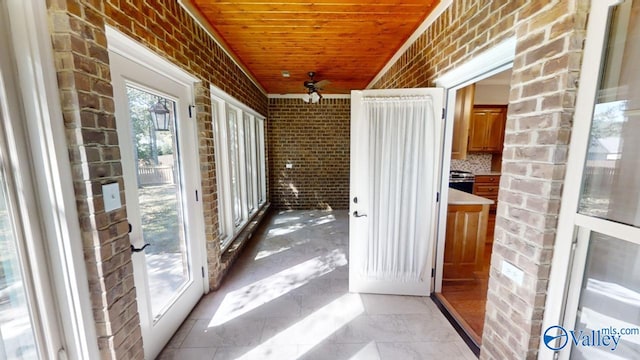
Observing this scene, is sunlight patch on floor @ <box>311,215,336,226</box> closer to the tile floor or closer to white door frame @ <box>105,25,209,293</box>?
the tile floor

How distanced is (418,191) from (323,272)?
1488mm

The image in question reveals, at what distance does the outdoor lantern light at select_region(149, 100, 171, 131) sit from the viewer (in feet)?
5.90

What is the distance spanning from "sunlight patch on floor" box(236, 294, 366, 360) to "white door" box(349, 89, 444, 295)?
27 centimetres

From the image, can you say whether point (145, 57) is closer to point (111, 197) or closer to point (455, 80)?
point (111, 197)

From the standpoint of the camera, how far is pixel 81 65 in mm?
1058

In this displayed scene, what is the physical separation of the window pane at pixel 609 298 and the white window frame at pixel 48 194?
90.7 inches

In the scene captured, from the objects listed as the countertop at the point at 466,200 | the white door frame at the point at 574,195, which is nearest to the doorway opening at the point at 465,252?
the countertop at the point at 466,200

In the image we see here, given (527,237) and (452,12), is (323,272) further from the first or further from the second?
(452,12)

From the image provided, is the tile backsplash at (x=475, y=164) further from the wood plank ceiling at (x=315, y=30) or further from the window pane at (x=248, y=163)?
the window pane at (x=248, y=163)

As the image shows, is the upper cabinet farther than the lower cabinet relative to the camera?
Yes

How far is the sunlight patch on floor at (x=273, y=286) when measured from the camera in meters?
2.21

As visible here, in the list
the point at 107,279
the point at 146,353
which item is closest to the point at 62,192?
the point at 107,279

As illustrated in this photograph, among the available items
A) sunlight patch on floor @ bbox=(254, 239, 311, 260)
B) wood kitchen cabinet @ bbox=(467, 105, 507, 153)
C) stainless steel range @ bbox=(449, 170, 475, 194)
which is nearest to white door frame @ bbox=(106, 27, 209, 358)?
sunlight patch on floor @ bbox=(254, 239, 311, 260)

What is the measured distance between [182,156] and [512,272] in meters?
2.46
